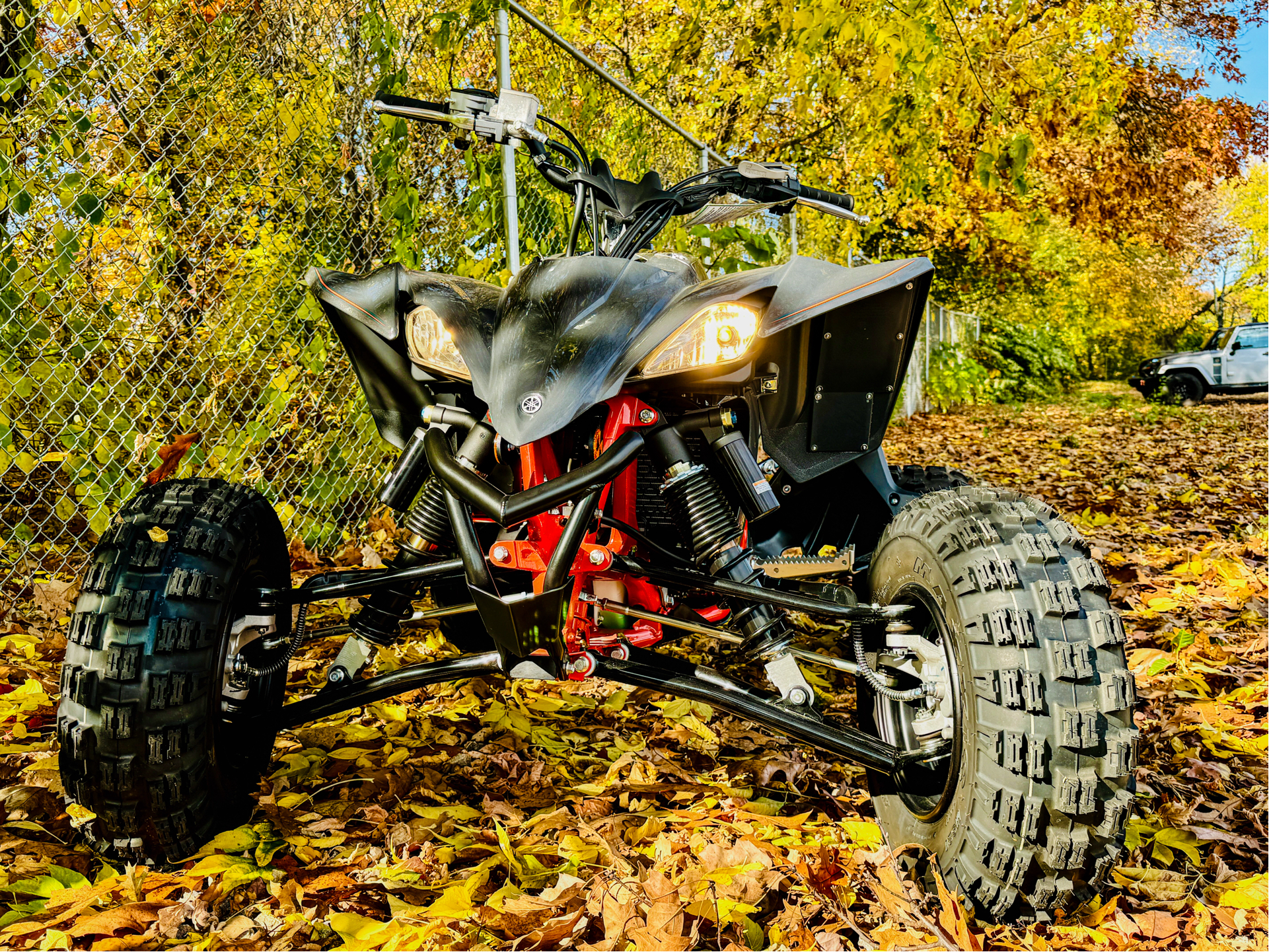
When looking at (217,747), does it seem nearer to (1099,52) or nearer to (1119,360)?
(1099,52)

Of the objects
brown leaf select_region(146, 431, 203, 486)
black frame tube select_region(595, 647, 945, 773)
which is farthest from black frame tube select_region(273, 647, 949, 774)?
brown leaf select_region(146, 431, 203, 486)

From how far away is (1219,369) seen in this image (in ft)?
57.1

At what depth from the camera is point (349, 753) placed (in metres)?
2.48

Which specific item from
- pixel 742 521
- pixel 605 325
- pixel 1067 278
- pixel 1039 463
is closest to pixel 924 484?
pixel 742 521

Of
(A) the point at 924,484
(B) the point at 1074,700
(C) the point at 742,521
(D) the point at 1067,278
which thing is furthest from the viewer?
(D) the point at 1067,278

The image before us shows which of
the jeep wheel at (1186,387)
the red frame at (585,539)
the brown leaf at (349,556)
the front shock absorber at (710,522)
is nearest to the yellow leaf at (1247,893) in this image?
the front shock absorber at (710,522)

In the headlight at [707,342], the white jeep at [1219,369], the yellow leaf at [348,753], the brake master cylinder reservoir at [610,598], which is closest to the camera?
the headlight at [707,342]

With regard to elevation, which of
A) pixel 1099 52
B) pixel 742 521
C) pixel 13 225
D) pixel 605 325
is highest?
pixel 1099 52

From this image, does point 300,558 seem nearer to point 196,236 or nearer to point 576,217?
point 196,236

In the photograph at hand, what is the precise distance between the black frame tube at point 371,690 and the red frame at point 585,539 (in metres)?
0.21

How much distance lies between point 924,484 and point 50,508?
10.9 feet

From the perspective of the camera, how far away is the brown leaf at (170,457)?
3.31 metres

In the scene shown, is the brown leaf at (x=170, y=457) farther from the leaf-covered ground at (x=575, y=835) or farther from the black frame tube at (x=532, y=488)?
the black frame tube at (x=532, y=488)

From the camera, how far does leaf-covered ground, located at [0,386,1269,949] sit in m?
1.72
